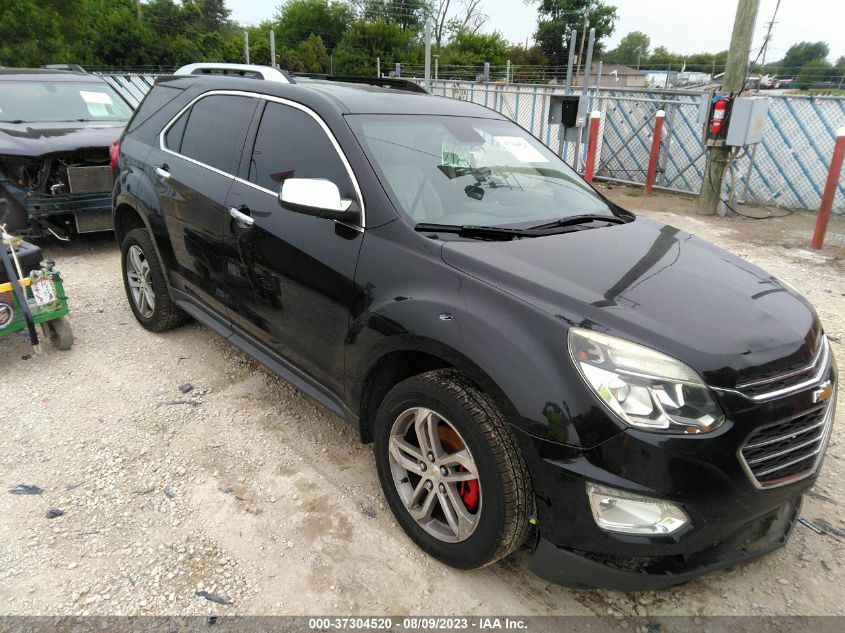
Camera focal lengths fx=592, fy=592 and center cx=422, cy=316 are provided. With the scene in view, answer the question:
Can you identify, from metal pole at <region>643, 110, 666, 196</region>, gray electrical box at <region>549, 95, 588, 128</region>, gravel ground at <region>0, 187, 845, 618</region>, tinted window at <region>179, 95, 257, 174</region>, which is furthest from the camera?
metal pole at <region>643, 110, 666, 196</region>

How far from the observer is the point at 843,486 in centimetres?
303

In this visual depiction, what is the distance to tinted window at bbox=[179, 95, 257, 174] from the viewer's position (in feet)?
11.2

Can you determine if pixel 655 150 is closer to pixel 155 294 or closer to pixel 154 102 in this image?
pixel 154 102

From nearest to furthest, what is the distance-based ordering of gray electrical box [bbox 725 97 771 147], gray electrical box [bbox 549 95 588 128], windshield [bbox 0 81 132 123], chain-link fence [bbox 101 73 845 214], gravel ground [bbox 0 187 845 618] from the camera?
gravel ground [bbox 0 187 845 618], windshield [bbox 0 81 132 123], gray electrical box [bbox 549 95 588 128], gray electrical box [bbox 725 97 771 147], chain-link fence [bbox 101 73 845 214]

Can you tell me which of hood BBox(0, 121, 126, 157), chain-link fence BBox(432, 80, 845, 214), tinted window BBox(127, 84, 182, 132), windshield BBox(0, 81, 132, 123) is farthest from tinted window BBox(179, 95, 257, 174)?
chain-link fence BBox(432, 80, 845, 214)

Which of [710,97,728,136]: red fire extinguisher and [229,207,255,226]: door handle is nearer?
[229,207,255,226]: door handle

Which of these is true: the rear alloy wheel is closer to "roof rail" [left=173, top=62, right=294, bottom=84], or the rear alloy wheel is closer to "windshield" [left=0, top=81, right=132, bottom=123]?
"roof rail" [left=173, top=62, right=294, bottom=84]

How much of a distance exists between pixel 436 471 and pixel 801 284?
5.47 meters

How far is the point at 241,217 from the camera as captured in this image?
3.18 m

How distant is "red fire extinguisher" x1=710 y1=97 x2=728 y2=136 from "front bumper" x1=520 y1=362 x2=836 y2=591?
7833 millimetres

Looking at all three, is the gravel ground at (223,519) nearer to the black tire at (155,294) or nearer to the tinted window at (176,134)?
the black tire at (155,294)

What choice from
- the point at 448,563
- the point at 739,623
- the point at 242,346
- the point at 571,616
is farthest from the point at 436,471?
the point at 242,346

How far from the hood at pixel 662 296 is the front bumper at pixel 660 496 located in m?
0.18

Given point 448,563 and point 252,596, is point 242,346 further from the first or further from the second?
point 448,563
